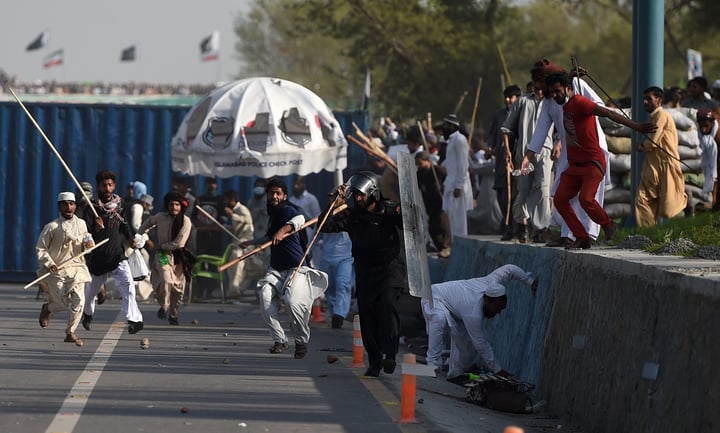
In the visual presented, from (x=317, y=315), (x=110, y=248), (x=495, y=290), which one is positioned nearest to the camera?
(x=495, y=290)

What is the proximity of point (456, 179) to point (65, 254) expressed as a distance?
5502 millimetres

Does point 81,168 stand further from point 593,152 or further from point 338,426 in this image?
point 338,426

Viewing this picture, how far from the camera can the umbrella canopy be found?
71.2 ft

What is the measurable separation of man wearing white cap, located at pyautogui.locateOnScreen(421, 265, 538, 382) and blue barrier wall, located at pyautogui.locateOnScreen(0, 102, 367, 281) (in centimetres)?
1238

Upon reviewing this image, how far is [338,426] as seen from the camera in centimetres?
938

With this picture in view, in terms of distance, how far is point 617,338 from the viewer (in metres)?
9.98

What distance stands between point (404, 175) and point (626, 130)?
22.6 ft

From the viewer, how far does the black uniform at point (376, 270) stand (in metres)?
12.5

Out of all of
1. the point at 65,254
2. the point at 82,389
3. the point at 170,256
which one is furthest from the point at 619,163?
the point at 82,389

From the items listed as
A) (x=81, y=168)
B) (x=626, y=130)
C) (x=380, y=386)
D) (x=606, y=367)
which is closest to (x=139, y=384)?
(x=380, y=386)

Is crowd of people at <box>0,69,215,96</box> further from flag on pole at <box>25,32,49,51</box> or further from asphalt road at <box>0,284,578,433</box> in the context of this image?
asphalt road at <box>0,284,578,433</box>

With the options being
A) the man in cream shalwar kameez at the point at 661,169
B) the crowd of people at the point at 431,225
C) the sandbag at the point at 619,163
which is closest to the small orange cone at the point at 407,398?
the crowd of people at the point at 431,225

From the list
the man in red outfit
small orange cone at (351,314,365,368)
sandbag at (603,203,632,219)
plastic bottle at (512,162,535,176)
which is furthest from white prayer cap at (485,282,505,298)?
sandbag at (603,203,632,219)

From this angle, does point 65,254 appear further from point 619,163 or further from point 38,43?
point 38,43
